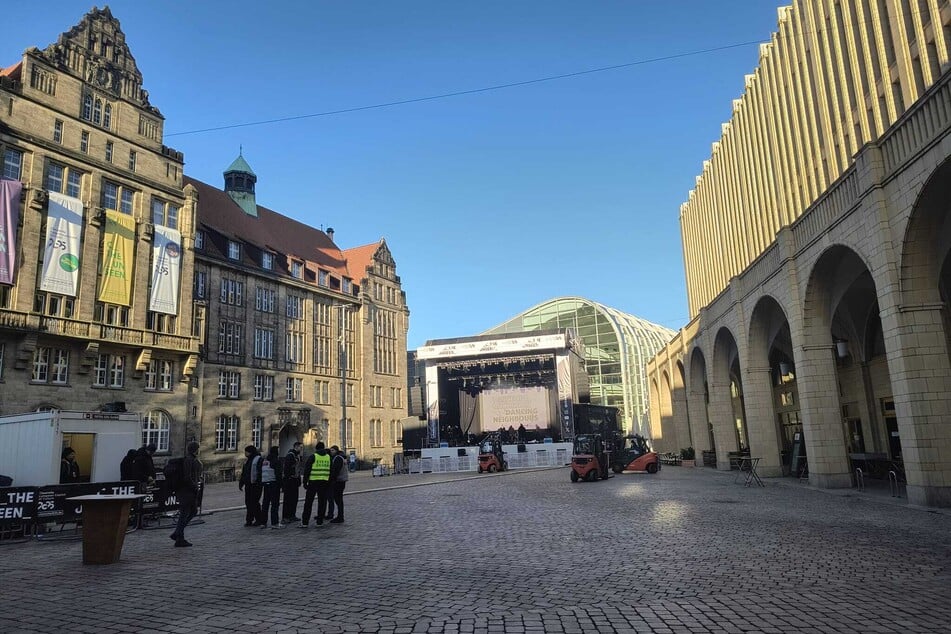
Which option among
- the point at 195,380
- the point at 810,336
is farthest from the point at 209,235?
the point at 810,336

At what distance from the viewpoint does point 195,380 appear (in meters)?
39.5

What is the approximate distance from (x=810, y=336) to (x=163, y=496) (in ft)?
62.6

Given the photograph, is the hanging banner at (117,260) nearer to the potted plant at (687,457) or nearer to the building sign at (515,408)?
the building sign at (515,408)

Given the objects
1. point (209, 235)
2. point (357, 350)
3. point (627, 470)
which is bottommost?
point (627, 470)

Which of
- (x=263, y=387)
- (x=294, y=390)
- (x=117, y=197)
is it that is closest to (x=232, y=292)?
(x=263, y=387)

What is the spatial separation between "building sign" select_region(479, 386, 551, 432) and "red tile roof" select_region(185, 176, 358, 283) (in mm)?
17878

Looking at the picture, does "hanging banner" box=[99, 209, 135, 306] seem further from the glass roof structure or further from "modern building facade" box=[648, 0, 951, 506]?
the glass roof structure

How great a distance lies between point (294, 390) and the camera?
4897 centimetres

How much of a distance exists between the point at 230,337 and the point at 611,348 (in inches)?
1870

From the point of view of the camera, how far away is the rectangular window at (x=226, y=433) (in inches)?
1650

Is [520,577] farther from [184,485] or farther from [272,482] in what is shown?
[272,482]

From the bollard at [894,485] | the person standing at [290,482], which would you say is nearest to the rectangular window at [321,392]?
the person standing at [290,482]

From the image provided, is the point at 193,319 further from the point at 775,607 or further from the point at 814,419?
the point at 775,607

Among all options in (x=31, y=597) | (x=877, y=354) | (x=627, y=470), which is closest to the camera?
(x=31, y=597)
